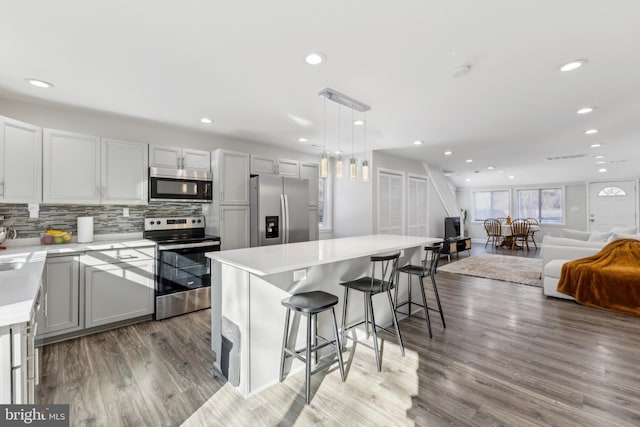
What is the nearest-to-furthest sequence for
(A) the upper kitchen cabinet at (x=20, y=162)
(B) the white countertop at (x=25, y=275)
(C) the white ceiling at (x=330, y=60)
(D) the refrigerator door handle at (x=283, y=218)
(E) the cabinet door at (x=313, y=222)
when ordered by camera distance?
(B) the white countertop at (x=25, y=275)
(C) the white ceiling at (x=330, y=60)
(A) the upper kitchen cabinet at (x=20, y=162)
(D) the refrigerator door handle at (x=283, y=218)
(E) the cabinet door at (x=313, y=222)

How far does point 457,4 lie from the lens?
1630 millimetres

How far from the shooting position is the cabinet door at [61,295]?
2789 millimetres

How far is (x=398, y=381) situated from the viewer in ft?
7.22

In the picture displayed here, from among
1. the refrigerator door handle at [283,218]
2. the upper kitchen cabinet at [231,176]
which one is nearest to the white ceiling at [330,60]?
the upper kitchen cabinet at [231,176]

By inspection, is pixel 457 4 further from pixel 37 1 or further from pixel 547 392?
pixel 547 392

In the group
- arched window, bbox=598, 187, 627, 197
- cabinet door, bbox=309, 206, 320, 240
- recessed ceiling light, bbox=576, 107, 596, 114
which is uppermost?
recessed ceiling light, bbox=576, 107, 596, 114

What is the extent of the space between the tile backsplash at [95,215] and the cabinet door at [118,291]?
726 millimetres

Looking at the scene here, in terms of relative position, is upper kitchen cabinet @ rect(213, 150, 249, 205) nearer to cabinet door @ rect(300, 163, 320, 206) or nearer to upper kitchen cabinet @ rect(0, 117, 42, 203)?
cabinet door @ rect(300, 163, 320, 206)

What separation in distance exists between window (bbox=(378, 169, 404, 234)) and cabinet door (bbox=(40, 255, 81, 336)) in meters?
4.72

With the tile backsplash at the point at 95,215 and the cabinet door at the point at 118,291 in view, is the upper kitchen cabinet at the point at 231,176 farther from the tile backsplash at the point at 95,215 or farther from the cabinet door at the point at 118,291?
the cabinet door at the point at 118,291

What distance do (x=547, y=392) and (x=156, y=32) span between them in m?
3.62

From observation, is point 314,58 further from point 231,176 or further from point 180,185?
point 180,185

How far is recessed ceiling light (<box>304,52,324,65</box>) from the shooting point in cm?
217

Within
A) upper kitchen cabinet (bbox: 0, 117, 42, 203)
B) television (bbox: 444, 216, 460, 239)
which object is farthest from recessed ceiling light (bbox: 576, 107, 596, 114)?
upper kitchen cabinet (bbox: 0, 117, 42, 203)
